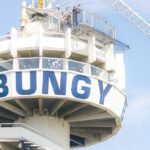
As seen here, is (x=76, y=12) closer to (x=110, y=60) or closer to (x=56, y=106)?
(x=110, y=60)

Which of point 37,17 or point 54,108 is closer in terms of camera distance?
point 54,108

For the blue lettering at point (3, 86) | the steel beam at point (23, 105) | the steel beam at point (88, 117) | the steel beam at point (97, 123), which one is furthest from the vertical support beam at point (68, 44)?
the steel beam at point (97, 123)

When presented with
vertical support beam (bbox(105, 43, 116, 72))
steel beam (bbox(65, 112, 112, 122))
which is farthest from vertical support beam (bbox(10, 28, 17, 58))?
vertical support beam (bbox(105, 43, 116, 72))

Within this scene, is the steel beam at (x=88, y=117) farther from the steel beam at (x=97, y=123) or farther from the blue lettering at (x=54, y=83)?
the blue lettering at (x=54, y=83)

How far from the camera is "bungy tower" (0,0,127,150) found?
71.8m

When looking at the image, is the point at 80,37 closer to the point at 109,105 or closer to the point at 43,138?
the point at 109,105

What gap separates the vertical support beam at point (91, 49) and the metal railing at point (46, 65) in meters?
0.76

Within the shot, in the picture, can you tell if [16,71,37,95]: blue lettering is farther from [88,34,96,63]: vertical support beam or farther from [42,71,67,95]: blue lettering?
[88,34,96,63]: vertical support beam

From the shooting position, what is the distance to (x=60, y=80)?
72250mm

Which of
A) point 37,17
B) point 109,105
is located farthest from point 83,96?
point 37,17

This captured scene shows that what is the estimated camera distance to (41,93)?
71.1 metres

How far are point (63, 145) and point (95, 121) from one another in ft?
19.9

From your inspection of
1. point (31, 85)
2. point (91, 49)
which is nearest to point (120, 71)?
point (91, 49)

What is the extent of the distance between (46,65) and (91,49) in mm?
5451
